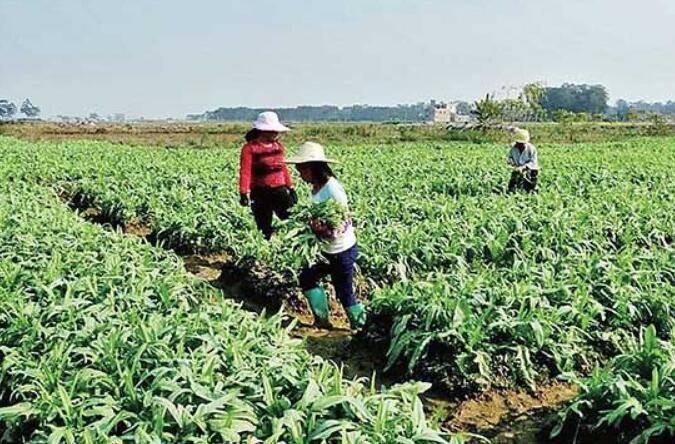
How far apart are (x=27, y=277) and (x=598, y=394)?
3.97 meters

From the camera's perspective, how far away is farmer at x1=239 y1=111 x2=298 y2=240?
8078mm

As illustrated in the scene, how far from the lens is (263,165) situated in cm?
826

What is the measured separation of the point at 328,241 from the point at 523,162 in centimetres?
675

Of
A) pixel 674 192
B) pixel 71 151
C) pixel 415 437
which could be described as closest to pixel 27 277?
pixel 415 437

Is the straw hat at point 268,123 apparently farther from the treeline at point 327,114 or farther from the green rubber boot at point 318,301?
the treeline at point 327,114

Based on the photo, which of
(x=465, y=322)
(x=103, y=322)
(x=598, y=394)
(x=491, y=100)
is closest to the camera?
(x=598, y=394)

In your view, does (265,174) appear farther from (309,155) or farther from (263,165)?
(309,155)

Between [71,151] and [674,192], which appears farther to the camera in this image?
[71,151]

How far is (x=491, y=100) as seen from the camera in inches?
1950

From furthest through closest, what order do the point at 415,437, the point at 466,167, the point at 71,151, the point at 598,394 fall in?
the point at 71,151, the point at 466,167, the point at 598,394, the point at 415,437

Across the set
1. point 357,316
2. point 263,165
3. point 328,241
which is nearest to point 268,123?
point 263,165

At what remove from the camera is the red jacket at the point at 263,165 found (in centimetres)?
815

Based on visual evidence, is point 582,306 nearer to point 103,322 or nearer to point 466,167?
point 103,322

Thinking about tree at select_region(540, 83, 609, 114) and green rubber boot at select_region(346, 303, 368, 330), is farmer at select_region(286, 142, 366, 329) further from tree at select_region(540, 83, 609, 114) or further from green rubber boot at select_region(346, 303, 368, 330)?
tree at select_region(540, 83, 609, 114)
